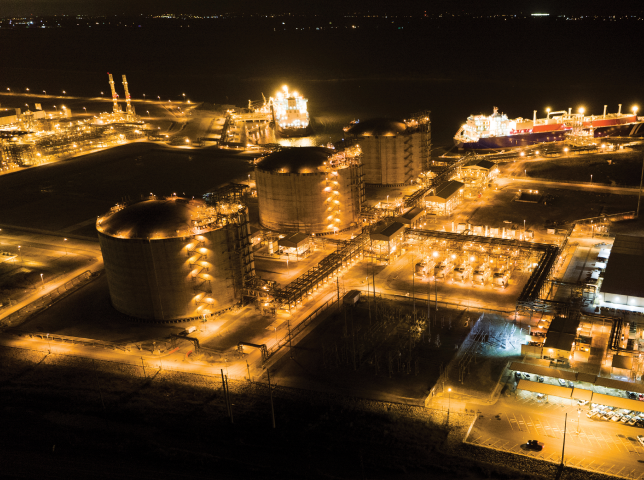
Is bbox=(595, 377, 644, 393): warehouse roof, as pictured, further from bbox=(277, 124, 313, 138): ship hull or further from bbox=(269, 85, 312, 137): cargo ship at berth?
bbox=(269, 85, 312, 137): cargo ship at berth

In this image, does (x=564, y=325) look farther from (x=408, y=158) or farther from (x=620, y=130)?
(x=620, y=130)

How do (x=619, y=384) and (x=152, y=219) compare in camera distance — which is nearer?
(x=619, y=384)

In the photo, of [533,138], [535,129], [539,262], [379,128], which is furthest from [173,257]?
[535,129]

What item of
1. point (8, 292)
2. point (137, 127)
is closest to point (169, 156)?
point (137, 127)

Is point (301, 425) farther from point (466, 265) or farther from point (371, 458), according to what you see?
point (466, 265)

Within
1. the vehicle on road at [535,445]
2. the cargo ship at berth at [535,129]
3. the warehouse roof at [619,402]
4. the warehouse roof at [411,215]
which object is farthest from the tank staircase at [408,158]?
the vehicle on road at [535,445]

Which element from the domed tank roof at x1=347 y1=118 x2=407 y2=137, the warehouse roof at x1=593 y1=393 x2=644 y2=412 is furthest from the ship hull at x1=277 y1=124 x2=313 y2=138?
the warehouse roof at x1=593 y1=393 x2=644 y2=412
